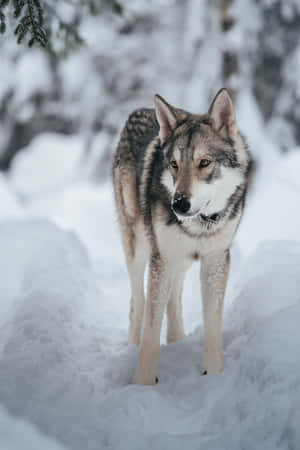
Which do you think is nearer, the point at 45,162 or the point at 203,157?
the point at 203,157

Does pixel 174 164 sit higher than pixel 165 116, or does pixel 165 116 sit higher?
pixel 165 116

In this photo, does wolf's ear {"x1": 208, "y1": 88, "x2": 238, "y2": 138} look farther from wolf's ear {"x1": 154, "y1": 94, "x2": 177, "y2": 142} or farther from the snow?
the snow

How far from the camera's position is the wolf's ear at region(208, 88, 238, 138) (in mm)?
3215

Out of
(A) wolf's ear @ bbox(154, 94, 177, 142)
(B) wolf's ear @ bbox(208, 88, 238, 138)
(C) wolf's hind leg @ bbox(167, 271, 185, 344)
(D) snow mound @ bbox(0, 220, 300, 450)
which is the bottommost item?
(D) snow mound @ bbox(0, 220, 300, 450)

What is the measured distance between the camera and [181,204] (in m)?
2.91

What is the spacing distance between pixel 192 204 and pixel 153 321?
109 cm

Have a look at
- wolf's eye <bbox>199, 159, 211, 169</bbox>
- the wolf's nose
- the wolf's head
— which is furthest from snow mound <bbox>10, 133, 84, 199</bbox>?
the wolf's nose

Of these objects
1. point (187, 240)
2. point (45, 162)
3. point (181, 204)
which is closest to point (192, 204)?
point (181, 204)

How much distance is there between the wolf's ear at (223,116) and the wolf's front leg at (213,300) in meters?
0.95

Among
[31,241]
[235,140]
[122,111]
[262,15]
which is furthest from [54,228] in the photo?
[262,15]

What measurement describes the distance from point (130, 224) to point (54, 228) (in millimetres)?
3191

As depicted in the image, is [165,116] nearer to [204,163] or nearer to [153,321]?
[204,163]

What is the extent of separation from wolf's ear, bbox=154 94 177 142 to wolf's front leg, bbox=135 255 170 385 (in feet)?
3.23

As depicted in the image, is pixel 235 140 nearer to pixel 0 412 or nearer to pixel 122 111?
pixel 0 412
